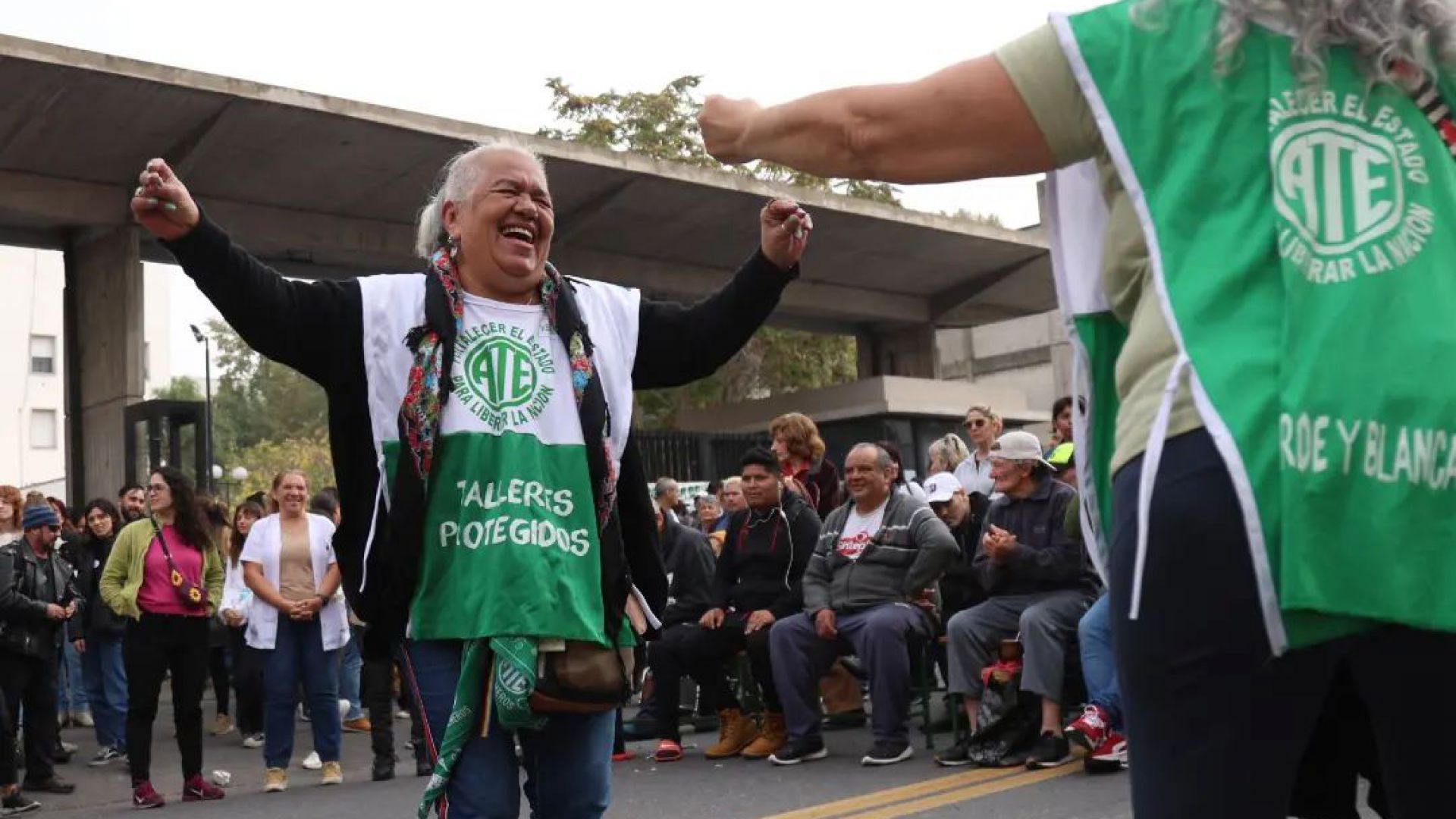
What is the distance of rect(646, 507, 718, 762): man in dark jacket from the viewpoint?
11.0 meters

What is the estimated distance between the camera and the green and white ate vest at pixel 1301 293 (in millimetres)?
1899

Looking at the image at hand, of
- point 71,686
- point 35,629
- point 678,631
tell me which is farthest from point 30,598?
point 71,686

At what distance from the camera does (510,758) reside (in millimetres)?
3596

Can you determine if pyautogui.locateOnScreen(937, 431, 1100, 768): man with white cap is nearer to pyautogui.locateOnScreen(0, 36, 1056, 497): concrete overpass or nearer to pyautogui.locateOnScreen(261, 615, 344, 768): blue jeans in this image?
pyautogui.locateOnScreen(261, 615, 344, 768): blue jeans

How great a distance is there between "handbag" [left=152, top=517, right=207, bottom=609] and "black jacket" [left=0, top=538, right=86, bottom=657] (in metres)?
0.94

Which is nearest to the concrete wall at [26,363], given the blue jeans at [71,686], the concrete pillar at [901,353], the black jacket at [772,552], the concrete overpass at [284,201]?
the concrete pillar at [901,353]

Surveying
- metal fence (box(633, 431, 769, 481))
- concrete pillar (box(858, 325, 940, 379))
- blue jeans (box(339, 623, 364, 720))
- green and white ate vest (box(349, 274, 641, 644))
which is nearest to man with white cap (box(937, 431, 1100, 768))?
green and white ate vest (box(349, 274, 641, 644))

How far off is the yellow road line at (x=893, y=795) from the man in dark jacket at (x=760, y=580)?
6.20 feet

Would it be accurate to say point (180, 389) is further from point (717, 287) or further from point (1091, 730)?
point (1091, 730)

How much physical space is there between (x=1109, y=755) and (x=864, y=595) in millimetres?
2034

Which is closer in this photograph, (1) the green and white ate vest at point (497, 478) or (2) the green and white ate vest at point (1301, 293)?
(2) the green and white ate vest at point (1301, 293)

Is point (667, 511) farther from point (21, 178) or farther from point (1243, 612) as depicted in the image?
point (1243, 612)

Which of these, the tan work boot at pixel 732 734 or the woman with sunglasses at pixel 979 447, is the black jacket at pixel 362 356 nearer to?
the tan work boot at pixel 732 734

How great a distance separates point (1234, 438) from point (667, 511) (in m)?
12.0
